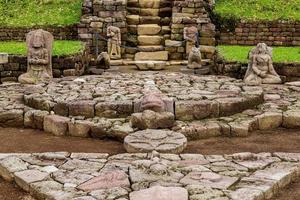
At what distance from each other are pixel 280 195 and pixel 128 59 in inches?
481

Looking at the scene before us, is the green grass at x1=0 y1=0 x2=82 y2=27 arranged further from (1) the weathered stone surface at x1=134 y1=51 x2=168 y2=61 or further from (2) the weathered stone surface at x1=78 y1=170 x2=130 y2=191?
(2) the weathered stone surface at x1=78 y1=170 x2=130 y2=191

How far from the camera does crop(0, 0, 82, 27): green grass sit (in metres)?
19.1

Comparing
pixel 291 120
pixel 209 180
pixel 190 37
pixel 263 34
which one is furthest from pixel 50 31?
pixel 209 180

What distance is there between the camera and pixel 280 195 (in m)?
6.52

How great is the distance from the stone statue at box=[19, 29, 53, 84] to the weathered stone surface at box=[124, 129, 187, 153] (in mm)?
5634

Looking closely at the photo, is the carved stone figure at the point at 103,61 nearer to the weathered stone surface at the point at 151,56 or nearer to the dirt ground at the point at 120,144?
the weathered stone surface at the point at 151,56

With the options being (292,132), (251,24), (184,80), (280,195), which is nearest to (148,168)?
(280,195)

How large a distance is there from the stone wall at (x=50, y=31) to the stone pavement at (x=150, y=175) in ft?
38.6

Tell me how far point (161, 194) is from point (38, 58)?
27.9 feet

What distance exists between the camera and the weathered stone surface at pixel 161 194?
593cm

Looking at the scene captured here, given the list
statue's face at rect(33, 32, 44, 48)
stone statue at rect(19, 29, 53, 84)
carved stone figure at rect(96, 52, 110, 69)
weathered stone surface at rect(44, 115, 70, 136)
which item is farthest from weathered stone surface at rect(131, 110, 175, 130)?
carved stone figure at rect(96, 52, 110, 69)

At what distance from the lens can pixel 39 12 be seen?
2036 cm

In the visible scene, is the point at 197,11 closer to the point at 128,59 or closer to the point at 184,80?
the point at 128,59

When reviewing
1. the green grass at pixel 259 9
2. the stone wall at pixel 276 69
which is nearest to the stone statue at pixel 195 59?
the stone wall at pixel 276 69
